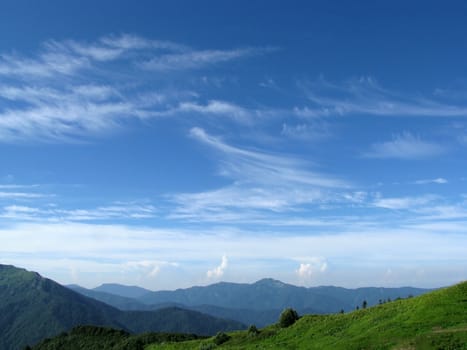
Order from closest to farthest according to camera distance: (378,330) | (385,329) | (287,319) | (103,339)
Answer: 1. (385,329)
2. (378,330)
3. (287,319)
4. (103,339)

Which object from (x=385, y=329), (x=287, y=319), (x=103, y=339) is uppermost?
(x=385, y=329)

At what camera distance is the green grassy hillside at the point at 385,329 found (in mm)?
47781

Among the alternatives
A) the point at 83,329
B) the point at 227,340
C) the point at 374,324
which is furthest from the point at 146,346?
the point at 374,324

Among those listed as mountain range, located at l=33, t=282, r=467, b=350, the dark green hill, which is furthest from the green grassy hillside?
the dark green hill

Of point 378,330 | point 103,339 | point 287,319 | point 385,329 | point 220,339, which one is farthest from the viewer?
point 103,339

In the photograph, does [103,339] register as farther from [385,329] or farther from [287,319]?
[385,329]

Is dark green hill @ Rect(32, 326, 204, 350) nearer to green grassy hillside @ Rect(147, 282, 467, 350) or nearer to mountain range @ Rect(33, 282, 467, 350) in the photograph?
mountain range @ Rect(33, 282, 467, 350)

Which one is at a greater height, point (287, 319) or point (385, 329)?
point (385, 329)

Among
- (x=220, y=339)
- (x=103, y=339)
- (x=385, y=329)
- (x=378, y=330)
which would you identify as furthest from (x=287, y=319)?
(x=103, y=339)

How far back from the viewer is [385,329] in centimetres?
5481

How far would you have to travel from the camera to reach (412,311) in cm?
5906

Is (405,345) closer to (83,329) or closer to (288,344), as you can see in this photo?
(288,344)

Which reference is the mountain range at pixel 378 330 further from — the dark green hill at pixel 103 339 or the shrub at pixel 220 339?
the dark green hill at pixel 103 339

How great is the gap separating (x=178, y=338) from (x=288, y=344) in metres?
52.4
